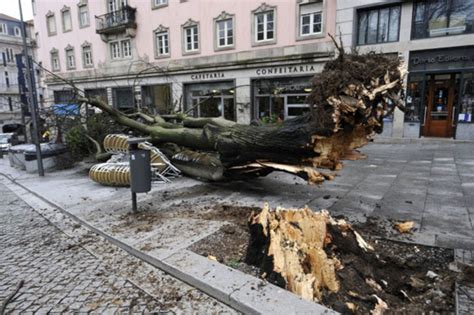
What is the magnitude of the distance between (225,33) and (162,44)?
5398 millimetres

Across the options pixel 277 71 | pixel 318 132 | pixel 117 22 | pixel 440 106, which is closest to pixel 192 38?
pixel 277 71

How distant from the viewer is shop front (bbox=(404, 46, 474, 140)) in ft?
40.2

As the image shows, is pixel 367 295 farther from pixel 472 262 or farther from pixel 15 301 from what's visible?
pixel 15 301

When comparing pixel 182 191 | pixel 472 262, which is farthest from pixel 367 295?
pixel 182 191

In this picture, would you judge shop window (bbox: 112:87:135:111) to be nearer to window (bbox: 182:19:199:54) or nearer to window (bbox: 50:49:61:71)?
window (bbox: 182:19:199:54)

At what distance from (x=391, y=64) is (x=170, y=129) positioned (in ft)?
16.6

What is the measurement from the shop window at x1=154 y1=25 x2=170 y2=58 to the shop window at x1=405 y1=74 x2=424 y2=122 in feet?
48.7

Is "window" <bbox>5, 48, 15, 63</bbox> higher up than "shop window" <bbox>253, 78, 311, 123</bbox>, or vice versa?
"window" <bbox>5, 48, 15, 63</bbox>

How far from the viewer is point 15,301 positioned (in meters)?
3.03

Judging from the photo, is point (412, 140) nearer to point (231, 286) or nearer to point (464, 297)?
point (464, 297)

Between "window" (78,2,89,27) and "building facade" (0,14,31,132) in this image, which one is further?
"building facade" (0,14,31,132)

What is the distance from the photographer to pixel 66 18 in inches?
1060

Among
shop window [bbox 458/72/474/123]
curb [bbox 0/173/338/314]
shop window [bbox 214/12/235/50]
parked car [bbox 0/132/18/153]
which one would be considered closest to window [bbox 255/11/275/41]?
shop window [bbox 214/12/235/50]

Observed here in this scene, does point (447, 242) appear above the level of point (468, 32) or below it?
below
